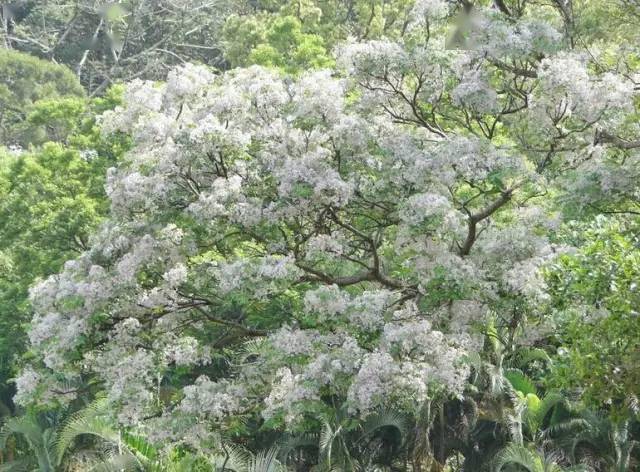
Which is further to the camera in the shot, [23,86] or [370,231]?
[23,86]

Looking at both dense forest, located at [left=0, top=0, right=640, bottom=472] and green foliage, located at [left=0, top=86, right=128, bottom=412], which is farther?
green foliage, located at [left=0, top=86, right=128, bottom=412]

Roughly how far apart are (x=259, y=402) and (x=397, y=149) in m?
3.19

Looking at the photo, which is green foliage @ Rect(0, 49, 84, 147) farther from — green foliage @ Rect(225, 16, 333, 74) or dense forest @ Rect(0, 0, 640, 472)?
dense forest @ Rect(0, 0, 640, 472)

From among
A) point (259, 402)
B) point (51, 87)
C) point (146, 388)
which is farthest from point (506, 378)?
point (51, 87)

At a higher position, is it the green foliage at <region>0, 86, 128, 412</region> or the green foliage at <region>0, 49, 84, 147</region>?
the green foliage at <region>0, 86, 128, 412</region>

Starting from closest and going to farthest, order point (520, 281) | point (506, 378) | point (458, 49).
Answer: point (520, 281) < point (458, 49) < point (506, 378)

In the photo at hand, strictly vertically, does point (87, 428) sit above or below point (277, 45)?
below

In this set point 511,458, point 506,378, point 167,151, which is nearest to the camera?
point 167,151

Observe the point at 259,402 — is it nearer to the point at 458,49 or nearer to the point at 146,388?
the point at 146,388

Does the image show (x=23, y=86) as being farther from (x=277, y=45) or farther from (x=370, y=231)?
(x=370, y=231)

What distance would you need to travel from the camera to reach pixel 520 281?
10180 mm

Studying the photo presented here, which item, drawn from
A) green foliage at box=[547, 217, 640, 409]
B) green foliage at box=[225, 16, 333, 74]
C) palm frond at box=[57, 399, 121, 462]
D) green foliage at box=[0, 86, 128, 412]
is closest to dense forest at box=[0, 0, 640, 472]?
green foliage at box=[547, 217, 640, 409]

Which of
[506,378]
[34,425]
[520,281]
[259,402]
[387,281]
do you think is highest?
[520,281]

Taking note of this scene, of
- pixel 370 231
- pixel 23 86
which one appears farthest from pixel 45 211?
pixel 23 86
